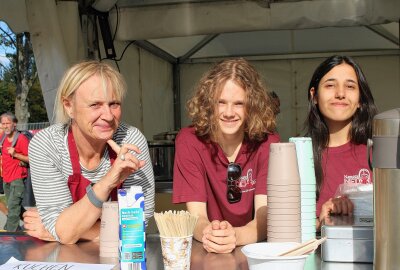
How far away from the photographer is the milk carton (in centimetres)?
111

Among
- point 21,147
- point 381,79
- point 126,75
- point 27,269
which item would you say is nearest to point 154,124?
point 126,75

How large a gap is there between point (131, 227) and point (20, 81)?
447 cm

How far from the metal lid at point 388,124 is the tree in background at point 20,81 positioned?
157 inches

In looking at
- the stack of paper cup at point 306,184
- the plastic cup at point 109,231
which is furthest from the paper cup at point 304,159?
the plastic cup at point 109,231

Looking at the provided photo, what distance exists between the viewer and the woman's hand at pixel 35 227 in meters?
1.54

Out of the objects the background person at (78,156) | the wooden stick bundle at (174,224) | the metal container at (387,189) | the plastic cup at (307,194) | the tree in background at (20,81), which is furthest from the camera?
the tree in background at (20,81)

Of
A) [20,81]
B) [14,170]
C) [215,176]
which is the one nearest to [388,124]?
[215,176]

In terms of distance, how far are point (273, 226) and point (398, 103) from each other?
7.67 meters

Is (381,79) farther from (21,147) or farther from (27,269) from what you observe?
(27,269)

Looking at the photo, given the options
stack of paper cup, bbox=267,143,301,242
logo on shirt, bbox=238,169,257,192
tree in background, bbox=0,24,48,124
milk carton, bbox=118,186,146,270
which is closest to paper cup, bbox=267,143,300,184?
stack of paper cup, bbox=267,143,301,242

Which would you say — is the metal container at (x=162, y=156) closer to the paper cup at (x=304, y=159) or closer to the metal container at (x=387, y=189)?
the paper cup at (x=304, y=159)

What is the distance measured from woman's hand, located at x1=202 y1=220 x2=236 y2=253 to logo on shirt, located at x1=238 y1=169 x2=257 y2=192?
328mm

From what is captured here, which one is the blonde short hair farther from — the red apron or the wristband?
the wristband

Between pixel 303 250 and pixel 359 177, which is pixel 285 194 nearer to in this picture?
pixel 303 250
